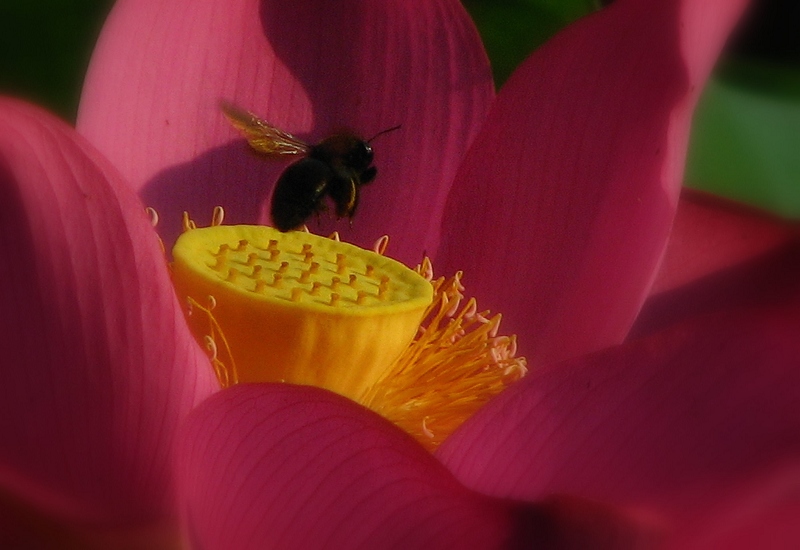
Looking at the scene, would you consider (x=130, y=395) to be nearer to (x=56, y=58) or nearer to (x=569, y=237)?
(x=569, y=237)

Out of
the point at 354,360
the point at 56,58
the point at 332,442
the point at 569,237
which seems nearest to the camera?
the point at 332,442

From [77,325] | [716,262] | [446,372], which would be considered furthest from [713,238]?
[77,325]

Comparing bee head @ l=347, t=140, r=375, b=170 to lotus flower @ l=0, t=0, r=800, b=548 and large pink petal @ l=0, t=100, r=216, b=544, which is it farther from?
large pink petal @ l=0, t=100, r=216, b=544

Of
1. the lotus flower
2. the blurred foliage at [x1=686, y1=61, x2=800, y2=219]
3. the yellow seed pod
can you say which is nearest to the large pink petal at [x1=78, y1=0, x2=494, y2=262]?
the lotus flower

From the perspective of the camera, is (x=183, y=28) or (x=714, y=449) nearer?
(x=714, y=449)

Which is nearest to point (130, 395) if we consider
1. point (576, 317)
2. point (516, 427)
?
point (516, 427)

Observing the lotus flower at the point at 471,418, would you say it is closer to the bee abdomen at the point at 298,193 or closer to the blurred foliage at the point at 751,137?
the bee abdomen at the point at 298,193

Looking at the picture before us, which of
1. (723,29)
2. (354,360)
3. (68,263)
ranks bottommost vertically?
(354,360)
